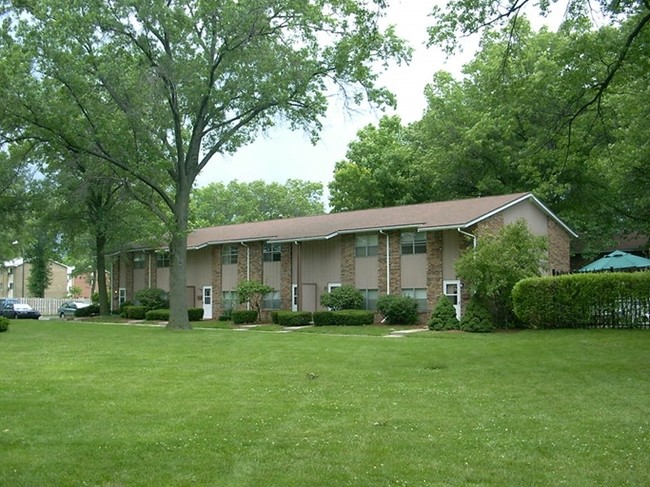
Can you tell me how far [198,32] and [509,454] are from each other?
2438 cm

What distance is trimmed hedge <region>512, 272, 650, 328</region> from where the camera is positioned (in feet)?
73.2

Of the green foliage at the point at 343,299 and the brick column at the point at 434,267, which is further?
the green foliage at the point at 343,299

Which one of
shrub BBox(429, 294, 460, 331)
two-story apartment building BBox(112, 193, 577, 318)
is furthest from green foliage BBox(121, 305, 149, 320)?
shrub BBox(429, 294, 460, 331)

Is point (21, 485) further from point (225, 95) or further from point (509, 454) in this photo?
point (225, 95)

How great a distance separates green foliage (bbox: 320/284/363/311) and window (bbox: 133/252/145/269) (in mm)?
19301

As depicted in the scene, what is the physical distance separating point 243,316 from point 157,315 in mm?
6904

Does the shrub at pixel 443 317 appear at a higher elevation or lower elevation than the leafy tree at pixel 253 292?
lower

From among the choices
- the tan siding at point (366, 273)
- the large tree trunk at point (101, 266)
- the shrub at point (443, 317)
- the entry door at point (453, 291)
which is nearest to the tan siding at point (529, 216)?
the entry door at point (453, 291)

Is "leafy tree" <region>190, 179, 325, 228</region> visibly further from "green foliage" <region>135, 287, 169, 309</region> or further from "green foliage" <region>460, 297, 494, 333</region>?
"green foliage" <region>460, 297, 494, 333</region>

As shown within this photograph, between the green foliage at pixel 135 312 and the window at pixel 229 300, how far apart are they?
5.18 m

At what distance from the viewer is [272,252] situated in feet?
120

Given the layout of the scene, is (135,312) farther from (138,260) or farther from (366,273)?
(366,273)

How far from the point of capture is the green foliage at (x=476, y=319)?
25.0 meters

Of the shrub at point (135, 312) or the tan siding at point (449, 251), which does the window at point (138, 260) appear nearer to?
the shrub at point (135, 312)
